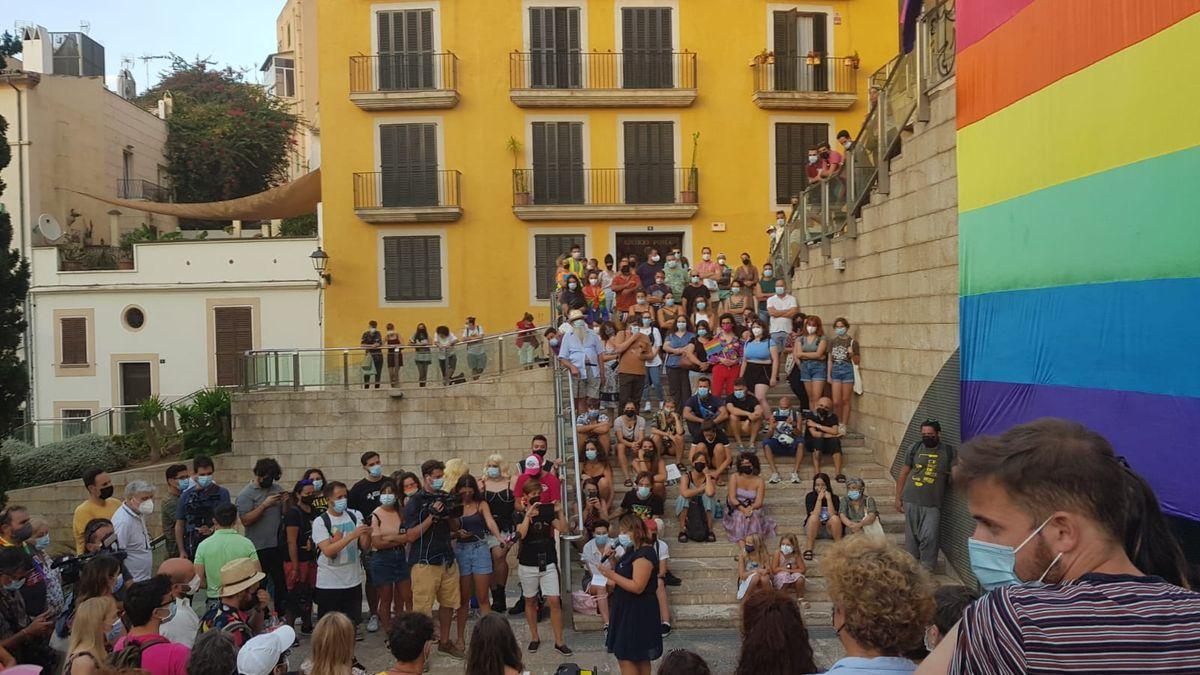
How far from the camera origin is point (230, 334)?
2641cm

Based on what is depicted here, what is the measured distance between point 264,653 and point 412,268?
21.4 m

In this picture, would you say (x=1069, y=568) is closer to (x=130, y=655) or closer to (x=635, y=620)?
(x=130, y=655)

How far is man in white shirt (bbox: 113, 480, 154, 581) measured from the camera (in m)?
8.47

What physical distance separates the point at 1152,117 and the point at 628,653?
5454 millimetres

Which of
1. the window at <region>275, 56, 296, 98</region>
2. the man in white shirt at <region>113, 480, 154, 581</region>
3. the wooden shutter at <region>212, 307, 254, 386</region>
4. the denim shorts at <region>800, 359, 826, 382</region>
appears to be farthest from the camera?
the window at <region>275, 56, 296, 98</region>

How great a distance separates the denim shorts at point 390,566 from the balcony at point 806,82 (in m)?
18.6

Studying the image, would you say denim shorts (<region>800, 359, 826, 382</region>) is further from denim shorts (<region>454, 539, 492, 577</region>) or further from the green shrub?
the green shrub

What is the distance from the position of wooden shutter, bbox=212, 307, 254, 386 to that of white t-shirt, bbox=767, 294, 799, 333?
16242 millimetres

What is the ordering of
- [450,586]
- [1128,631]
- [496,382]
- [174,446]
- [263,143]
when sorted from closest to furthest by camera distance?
1. [1128,631]
2. [450,586]
3. [496,382]
4. [174,446]
5. [263,143]

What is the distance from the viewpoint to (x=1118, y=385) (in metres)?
7.67

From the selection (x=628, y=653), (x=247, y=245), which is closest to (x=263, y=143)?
(x=247, y=245)

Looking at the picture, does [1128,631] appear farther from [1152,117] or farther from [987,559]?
[1152,117]

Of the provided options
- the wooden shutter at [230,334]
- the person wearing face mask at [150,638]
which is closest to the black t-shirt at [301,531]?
the person wearing face mask at [150,638]

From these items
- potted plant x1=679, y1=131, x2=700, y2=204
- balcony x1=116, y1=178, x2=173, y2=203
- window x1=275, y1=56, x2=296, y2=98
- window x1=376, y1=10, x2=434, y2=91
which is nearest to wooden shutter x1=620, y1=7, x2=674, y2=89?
potted plant x1=679, y1=131, x2=700, y2=204
